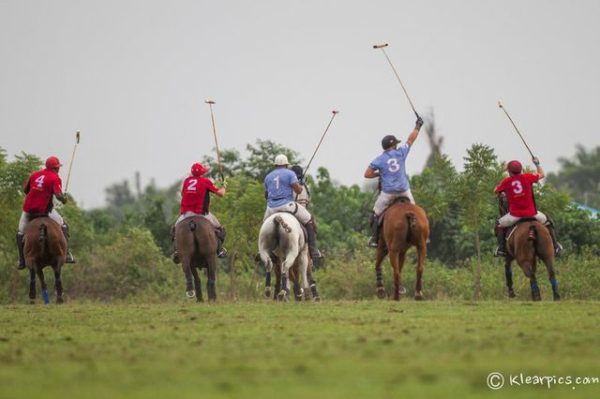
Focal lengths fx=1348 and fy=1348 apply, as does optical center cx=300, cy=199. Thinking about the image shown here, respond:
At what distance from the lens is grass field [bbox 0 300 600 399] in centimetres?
1204

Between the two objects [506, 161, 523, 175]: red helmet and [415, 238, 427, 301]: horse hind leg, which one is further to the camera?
[506, 161, 523, 175]: red helmet

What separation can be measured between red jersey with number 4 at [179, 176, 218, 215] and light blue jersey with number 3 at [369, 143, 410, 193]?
11.8 ft

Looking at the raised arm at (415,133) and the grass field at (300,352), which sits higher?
the raised arm at (415,133)

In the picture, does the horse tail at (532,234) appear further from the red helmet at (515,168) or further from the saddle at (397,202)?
the saddle at (397,202)

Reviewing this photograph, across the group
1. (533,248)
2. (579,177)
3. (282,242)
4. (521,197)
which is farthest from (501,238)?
(579,177)

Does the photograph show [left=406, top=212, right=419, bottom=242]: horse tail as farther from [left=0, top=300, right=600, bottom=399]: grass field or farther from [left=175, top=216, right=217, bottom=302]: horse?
[left=175, top=216, right=217, bottom=302]: horse

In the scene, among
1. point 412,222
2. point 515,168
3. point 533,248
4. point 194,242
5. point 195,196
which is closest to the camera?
point 412,222

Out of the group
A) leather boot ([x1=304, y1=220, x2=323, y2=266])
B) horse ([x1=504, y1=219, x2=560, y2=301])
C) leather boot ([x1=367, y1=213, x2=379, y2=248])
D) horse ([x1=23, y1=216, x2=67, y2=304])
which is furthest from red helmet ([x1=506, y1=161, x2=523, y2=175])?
horse ([x1=23, y1=216, x2=67, y2=304])

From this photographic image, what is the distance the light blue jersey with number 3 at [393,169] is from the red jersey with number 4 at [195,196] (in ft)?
11.8

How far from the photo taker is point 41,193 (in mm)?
29203

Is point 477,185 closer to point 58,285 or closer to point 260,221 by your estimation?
point 260,221

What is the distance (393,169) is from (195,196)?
4.27 meters

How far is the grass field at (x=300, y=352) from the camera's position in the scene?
1204 cm

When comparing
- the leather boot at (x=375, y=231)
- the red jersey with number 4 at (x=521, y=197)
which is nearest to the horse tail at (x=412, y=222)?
the leather boot at (x=375, y=231)
